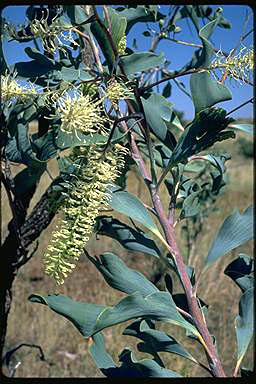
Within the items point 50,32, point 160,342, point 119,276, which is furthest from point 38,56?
point 160,342

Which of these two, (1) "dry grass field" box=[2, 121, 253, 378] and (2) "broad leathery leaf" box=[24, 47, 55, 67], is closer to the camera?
(2) "broad leathery leaf" box=[24, 47, 55, 67]

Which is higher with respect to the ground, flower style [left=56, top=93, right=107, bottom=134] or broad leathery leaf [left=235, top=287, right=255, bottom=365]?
flower style [left=56, top=93, right=107, bottom=134]

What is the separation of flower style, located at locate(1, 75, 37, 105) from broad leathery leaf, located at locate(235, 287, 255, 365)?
1.76 feet

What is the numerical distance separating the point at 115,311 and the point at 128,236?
220 millimetres

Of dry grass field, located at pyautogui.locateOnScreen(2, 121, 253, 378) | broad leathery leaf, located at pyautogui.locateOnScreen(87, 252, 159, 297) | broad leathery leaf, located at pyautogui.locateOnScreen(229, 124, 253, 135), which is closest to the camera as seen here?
broad leathery leaf, located at pyautogui.locateOnScreen(87, 252, 159, 297)

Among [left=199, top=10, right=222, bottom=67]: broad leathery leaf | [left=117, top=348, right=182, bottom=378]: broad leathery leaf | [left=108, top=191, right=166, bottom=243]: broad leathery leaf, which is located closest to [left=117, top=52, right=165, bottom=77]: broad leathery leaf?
[left=199, top=10, right=222, bottom=67]: broad leathery leaf

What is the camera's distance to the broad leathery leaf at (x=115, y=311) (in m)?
0.71

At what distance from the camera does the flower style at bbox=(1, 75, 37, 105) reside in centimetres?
76

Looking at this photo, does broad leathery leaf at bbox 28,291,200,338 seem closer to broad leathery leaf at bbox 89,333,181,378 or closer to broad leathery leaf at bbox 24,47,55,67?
broad leathery leaf at bbox 89,333,181,378

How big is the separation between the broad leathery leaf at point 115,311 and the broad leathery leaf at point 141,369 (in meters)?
0.10

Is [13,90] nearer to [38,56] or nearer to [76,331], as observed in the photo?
[38,56]

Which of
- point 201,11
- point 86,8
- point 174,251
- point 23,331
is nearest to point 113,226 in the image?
point 174,251

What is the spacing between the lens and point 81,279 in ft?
14.2

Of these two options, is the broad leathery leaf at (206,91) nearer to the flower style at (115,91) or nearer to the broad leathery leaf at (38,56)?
the flower style at (115,91)
